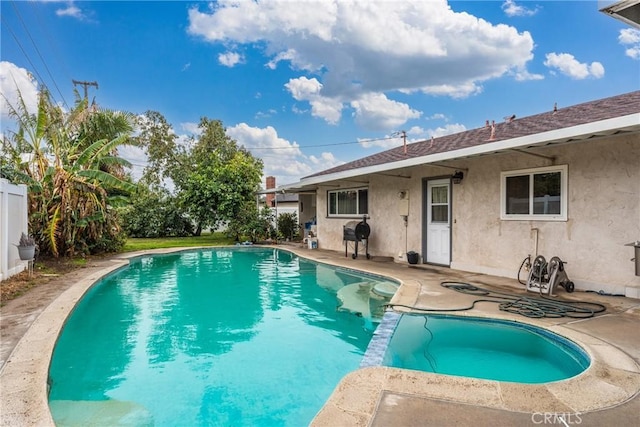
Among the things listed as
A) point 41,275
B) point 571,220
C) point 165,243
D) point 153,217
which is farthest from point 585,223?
point 153,217

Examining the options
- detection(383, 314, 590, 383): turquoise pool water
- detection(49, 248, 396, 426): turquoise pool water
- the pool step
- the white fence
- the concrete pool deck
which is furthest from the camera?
the white fence

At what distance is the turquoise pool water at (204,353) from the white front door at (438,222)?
2347mm

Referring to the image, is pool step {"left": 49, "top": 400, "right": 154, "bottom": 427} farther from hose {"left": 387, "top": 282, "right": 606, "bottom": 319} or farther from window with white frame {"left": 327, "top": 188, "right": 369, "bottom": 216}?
window with white frame {"left": 327, "top": 188, "right": 369, "bottom": 216}

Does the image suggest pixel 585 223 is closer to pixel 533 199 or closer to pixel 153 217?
pixel 533 199

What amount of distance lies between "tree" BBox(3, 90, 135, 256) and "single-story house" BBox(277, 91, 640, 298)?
882 centimetres

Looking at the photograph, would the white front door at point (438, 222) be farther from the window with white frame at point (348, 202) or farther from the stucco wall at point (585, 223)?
the window with white frame at point (348, 202)

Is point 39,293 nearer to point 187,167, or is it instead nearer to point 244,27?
point 244,27

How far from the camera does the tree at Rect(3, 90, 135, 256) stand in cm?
1207

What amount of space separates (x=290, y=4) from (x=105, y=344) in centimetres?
1404

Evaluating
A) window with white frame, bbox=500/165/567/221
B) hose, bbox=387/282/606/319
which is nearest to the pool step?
hose, bbox=387/282/606/319

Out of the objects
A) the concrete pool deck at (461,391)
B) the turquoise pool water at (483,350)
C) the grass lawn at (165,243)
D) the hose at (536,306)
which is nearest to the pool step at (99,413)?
the concrete pool deck at (461,391)

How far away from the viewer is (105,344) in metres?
5.90

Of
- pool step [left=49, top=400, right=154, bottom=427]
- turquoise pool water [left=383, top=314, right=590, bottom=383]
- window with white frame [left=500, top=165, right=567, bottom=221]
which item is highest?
window with white frame [left=500, top=165, right=567, bottom=221]

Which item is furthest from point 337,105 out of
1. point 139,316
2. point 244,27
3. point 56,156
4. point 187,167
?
point 139,316
